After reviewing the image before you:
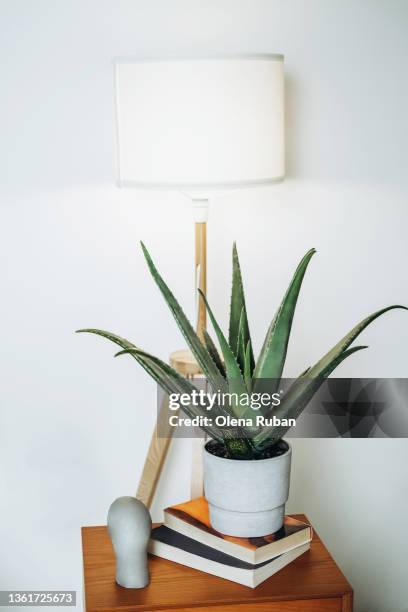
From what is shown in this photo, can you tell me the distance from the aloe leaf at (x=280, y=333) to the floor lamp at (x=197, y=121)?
0.23 m

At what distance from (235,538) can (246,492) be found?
0.09m

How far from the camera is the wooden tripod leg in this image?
171 cm

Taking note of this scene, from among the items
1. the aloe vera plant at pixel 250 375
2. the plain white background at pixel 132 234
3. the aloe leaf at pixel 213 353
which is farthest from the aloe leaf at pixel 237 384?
the plain white background at pixel 132 234

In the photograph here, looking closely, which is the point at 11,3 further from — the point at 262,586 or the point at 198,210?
the point at 262,586

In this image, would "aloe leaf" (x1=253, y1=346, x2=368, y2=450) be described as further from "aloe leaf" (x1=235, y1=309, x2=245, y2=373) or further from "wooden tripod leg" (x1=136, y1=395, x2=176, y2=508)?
"wooden tripod leg" (x1=136, y1=395, x2=176, y2=508)

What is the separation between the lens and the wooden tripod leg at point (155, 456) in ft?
5.61

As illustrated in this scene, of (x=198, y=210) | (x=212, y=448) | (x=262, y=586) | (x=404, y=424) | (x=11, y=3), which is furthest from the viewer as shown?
(x=404, y=424)

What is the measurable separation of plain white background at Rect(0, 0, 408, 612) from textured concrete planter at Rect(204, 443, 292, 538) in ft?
1.83

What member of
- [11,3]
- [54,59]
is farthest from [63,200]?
[11,3]

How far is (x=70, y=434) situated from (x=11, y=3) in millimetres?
974

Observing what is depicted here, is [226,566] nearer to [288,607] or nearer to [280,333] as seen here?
[288,607]

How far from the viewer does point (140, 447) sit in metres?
1.92

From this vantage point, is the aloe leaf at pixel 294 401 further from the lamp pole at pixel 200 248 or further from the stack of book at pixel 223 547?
the lamp pole at pixel 200 248

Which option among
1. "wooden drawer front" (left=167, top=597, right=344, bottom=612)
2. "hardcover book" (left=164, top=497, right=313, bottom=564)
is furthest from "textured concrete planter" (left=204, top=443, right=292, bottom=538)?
"wooden drawer front" (left=167, top=597, right=344, bottom=612)
